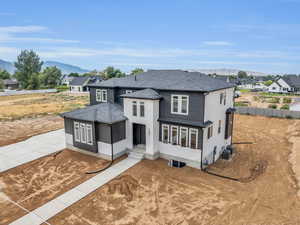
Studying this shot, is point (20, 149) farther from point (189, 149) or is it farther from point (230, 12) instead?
point (230, 12)

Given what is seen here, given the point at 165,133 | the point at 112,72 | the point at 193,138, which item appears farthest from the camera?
the point at 112,72

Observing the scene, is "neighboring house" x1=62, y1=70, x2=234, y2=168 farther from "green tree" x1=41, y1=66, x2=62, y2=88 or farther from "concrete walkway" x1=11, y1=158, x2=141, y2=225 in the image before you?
"green tree" x1=41, y1=66, x2=62, y2=88

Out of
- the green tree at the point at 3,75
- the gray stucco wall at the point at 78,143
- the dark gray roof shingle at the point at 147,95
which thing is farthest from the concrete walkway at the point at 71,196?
the green tree at the point at 3,75

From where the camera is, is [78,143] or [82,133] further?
[78,143]

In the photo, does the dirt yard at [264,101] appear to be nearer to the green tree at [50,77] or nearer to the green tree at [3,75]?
the green tree at [50,77]

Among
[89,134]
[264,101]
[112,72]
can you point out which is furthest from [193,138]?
[112,72]

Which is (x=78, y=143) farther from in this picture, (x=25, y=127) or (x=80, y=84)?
(x=80, y=84)

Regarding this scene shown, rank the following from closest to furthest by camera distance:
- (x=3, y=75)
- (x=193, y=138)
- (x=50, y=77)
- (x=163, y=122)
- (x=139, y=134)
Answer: (x=193, y=138) < (x=163, y=122) < (x=139, y=134) < (x=50, y=77) < (x=3, y=75)
